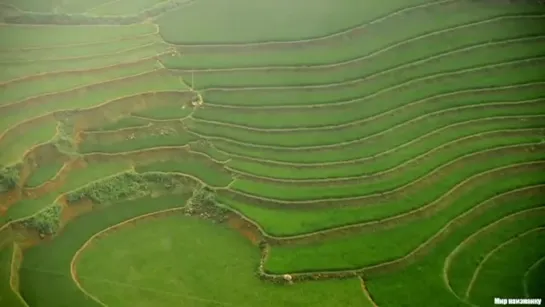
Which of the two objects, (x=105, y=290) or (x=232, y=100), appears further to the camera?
(x=232, y=100)

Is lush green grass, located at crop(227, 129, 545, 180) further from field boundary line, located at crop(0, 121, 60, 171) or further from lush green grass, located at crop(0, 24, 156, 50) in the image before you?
lush green grass, located at crop(0, 24, 156, 50)

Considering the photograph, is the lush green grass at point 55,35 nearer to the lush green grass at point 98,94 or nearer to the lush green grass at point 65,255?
the lush green grass at point 98,94

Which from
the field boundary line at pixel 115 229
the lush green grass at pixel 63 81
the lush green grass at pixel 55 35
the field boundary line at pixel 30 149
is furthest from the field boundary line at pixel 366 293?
the lush green grass at pixel 55 35

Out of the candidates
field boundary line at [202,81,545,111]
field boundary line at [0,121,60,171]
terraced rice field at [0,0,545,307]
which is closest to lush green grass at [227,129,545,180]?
terraced rice field at [0,0,545,307]

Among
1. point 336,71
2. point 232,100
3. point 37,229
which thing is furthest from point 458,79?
point 37,229

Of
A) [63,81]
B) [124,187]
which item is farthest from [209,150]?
[63,81]

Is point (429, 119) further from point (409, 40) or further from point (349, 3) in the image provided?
point (349, 3)

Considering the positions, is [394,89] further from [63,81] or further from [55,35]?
[55,35]
